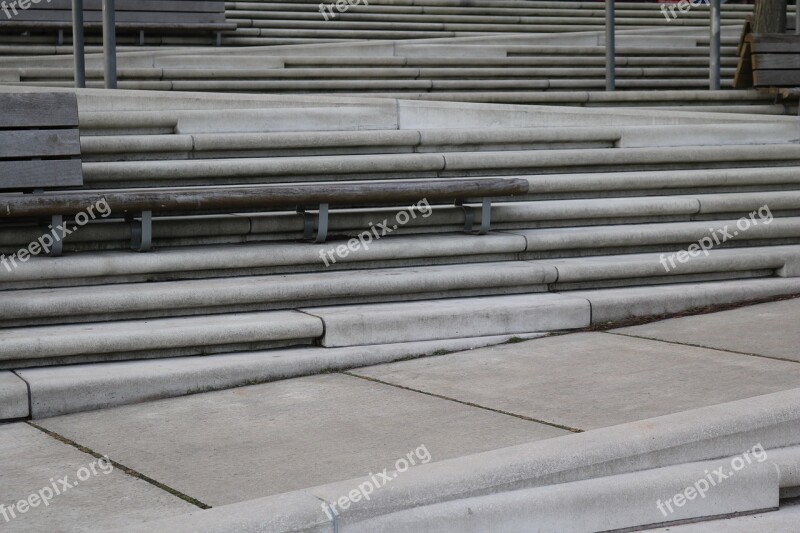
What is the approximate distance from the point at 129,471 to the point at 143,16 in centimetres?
1030

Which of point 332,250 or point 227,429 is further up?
point 332,250

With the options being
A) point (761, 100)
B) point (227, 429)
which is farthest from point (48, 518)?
point (761, 100)

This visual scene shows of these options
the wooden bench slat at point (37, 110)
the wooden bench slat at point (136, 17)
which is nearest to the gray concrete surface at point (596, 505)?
the wooden bench slat at point (37, 110)

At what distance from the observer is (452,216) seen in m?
6.06

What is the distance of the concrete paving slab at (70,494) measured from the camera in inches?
→ 120

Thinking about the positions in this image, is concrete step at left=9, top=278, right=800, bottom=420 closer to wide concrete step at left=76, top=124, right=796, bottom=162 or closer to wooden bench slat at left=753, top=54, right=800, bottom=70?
wide concrete step at left=76, top=124, right=796, bottom=162

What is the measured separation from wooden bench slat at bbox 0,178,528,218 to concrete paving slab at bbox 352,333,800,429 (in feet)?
3.25

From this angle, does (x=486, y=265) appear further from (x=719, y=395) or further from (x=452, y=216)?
(x=719, y=395)

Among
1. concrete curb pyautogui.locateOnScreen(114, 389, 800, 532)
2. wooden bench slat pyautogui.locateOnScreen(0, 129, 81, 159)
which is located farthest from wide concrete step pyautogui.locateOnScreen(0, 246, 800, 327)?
concrete curb pyautogui.locateOnScreen(114, 389, 800, 532)

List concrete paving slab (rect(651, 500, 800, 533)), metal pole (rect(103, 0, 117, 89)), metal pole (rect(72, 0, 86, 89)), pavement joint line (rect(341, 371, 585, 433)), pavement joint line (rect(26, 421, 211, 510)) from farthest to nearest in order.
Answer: metal pole (rect(72, 0, 86, 89)) < metal pole (rect(103, 0, 117, 89)) < pavement joint line (rect(341, 371, 585, 433)) < concrete paving slab (rect(651, 500, 800, 533)) < pavement joint line (rect(26, 421, 211, 510))

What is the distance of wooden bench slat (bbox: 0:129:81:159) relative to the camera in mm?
5285

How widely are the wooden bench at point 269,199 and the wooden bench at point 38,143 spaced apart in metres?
0.39

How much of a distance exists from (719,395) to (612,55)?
6.60 m

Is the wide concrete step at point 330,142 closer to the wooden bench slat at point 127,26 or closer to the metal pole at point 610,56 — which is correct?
the metal pole at point 610,56
